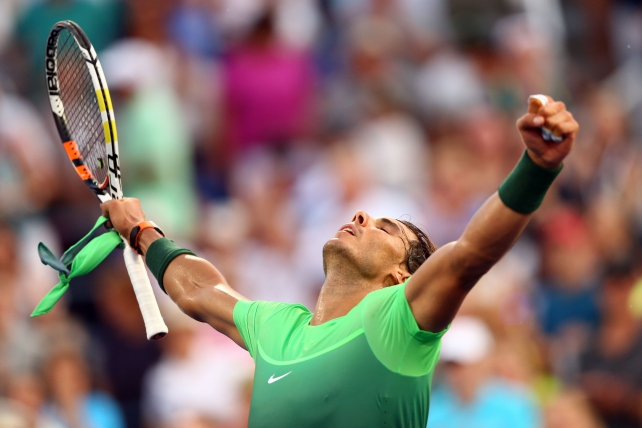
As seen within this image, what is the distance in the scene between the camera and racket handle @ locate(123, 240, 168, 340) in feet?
15.1

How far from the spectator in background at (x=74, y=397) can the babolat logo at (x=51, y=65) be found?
306 centimetres

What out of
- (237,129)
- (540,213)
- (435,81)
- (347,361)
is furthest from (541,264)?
(347,361)

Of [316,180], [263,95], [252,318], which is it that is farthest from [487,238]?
[263,95]

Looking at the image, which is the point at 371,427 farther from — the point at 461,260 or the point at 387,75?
the point at 387,75

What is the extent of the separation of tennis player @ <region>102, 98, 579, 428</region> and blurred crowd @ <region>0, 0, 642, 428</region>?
2.64 m

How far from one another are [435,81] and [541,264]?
7.93 feet

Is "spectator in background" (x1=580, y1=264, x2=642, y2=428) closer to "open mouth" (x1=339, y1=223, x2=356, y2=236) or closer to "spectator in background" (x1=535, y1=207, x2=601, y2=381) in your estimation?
"spectator in background" (x1=535, y1=207, x2=601, y2=381)

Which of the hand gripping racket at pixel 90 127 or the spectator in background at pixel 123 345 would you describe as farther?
the spectator in background at pixel 123 345

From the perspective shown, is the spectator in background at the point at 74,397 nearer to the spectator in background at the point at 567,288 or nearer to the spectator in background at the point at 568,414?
the spectator in background at the point at 568,414

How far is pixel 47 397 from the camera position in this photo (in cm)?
786

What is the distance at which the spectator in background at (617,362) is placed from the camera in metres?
7.51

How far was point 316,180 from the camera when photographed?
9609 millimetres

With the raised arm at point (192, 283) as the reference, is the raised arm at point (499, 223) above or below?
below

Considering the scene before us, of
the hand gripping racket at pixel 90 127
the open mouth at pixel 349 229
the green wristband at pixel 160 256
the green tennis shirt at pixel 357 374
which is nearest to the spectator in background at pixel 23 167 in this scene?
the hand gripping racket at pixel 90 127
